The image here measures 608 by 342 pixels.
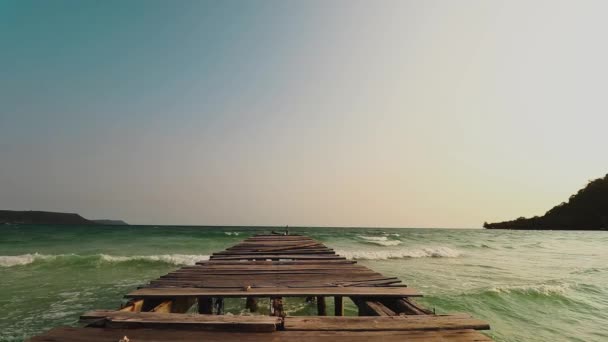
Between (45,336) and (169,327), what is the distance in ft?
2.90

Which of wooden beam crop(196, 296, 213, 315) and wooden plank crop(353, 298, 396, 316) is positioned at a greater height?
wooden plank crop(353, 298, 396, 316)

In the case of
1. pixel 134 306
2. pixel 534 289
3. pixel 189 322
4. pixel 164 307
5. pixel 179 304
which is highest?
pixel 189 322

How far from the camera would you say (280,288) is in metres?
4.21

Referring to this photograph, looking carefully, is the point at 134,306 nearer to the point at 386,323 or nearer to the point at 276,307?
the point at 276,307

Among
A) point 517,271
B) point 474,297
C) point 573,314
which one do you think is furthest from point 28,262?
point 517,271

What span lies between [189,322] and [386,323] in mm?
1786

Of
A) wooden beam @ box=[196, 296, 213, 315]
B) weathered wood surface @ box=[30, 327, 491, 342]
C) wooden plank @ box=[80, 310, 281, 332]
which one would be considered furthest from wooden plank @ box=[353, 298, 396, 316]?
wooden beam @ box=[196, 296, 213, 315]

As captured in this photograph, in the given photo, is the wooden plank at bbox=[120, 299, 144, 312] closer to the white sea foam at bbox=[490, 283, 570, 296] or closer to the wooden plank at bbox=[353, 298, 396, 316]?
the wooden plank at bbox=[353, 298, 396, 316]

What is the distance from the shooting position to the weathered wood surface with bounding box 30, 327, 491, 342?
A: 239 centimetres

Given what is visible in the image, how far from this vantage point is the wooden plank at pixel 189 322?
2.59 meters

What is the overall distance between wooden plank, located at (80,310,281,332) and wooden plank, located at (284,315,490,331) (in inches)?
9.2

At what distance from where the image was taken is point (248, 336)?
8.11 feet

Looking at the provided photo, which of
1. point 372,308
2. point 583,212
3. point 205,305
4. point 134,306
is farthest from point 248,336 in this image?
point 583,212

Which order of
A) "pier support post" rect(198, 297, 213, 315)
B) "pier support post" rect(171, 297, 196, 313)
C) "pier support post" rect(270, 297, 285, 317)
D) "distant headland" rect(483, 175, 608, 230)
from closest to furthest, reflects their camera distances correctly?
1. "pier support post" rect(270, 297, 285, 317)
2. "pier support post" rect(171, 297, 196, 313)
3. "pier support post" rect(198, 297, 213, 315)
4. "distant headland" rect(483, 175, 608, 230)
